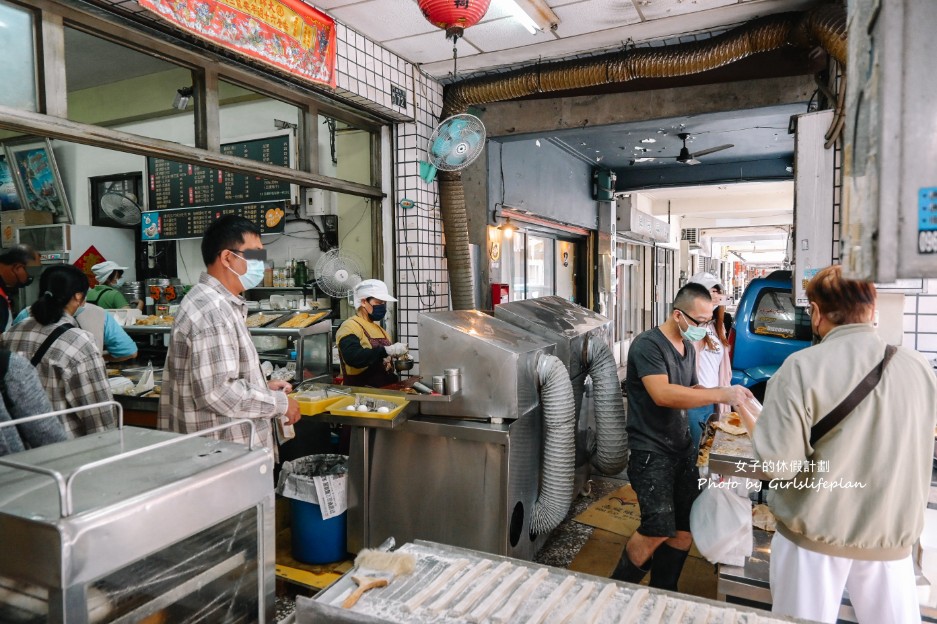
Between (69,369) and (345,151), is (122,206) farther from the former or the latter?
(69,369)

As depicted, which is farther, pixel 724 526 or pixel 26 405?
pixel 724 526

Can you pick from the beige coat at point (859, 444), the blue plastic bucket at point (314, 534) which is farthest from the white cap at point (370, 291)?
the beige coat at point (859, 444)

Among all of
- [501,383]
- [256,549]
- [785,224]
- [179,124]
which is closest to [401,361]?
[501,383]

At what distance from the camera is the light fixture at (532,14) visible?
417 centimetres

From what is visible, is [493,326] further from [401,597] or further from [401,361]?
[401,597]

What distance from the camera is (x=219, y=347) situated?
2758 mm

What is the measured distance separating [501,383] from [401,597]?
2.26m

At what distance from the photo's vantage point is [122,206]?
787 cm

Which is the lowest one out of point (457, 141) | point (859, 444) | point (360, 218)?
point (859, 444)

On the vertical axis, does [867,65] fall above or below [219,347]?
above

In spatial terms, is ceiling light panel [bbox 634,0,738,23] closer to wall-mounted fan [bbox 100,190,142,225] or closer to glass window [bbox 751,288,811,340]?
Answer: glass window [bbox 751,288,811,340]

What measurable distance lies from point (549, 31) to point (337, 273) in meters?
2.93

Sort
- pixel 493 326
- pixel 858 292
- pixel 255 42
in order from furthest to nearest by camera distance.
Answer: pixel 493 326 < pixel 255 42 < pixel 858 292

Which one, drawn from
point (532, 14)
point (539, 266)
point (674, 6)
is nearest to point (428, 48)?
point (532, 14)
